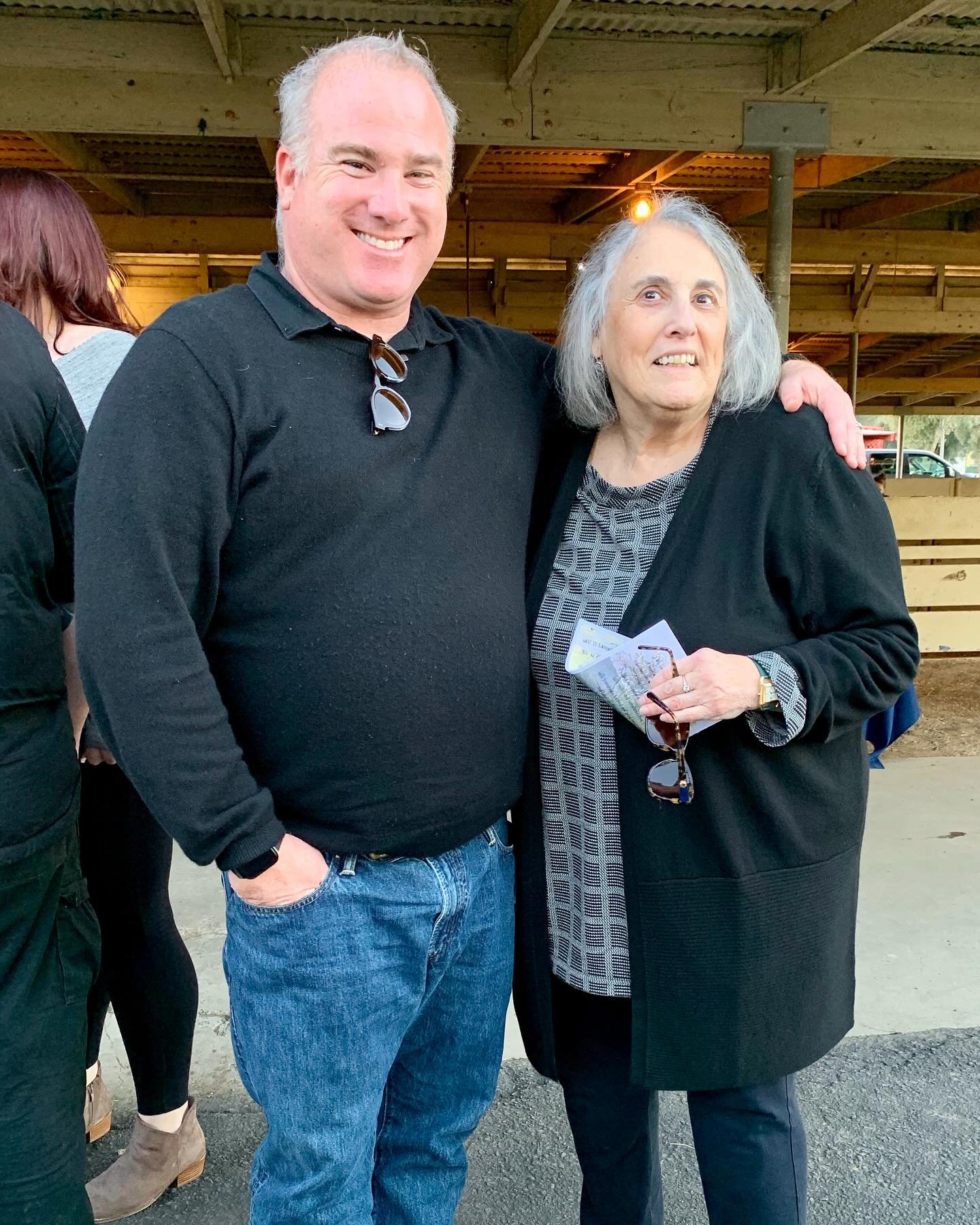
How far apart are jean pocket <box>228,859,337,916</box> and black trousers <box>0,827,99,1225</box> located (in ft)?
1.19

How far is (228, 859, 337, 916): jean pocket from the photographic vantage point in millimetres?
1545

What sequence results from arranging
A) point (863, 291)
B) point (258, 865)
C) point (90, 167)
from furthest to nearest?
point (863, 291) → point (90, 167) → point (258, 865)

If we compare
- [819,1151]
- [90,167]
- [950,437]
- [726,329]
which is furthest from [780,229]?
[950,437]

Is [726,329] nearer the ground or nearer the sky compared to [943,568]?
nearer the sky

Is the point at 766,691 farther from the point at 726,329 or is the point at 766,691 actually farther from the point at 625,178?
the point at 625,178

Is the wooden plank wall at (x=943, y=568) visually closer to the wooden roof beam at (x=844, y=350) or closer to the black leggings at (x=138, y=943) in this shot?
the wooden roof beam at (x=844, y=350)

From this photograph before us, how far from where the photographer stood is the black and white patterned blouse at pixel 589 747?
5.93ft

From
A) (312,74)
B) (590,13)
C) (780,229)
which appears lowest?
(312,74)

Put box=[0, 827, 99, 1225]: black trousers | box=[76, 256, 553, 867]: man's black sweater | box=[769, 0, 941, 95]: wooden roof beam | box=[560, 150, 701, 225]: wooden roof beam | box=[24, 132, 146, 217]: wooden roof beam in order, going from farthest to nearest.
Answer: box=[560, 150, 701, 225]: wooden roof beam
box=[24, 132, 146, 217]: wooden roof beam
box=[769, 0, 941, 95]: wooden roof beam
box=[0, 827, 99, 1225]: black trousers
box=[76, 256, 553, 867]: man's black sweater

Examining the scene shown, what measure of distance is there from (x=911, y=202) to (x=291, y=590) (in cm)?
889

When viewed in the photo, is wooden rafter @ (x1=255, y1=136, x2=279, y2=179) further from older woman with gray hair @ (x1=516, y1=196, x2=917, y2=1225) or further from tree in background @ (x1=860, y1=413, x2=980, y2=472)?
tree in background @ (x1=860, y1=413, x2=980, y2=472)

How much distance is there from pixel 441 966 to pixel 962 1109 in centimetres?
162

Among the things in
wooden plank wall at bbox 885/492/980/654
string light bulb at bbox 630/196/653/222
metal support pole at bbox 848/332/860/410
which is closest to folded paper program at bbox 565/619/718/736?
string light bulb at bbox 630/196/653/222

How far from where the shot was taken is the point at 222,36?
16.0 feet
